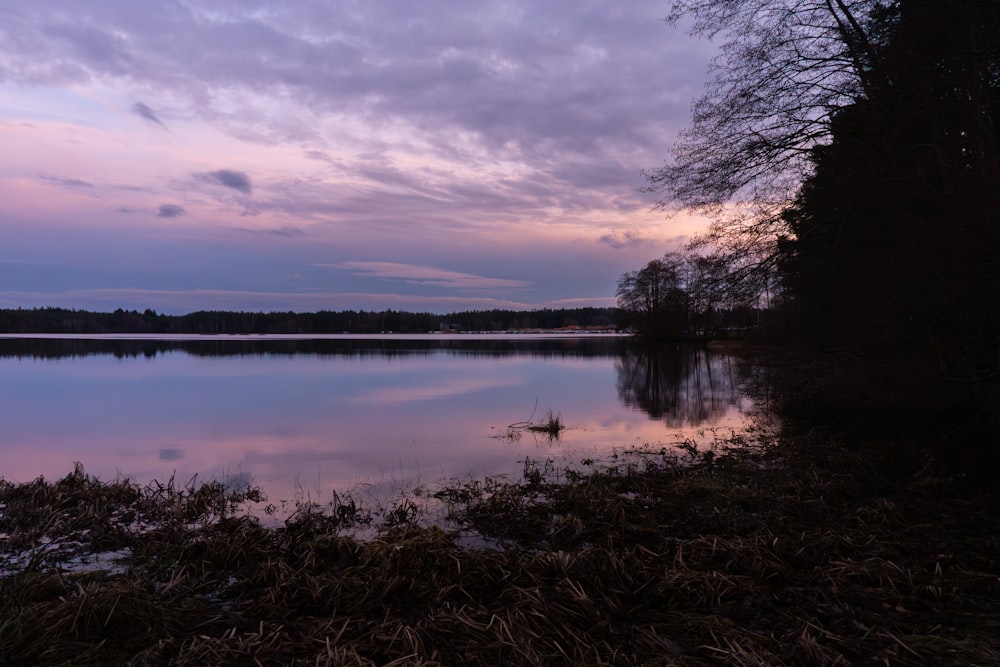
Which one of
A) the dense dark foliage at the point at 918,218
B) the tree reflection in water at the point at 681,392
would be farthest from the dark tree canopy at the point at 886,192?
the tree reflection in water at the point at 681,392

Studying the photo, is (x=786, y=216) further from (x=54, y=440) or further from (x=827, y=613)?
(x=54, y=440)

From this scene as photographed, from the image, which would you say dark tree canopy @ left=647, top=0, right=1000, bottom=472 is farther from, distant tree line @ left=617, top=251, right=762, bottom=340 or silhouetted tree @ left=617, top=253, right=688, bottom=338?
silhouetted tree @ left=617, top=253, right=688, bottom=338

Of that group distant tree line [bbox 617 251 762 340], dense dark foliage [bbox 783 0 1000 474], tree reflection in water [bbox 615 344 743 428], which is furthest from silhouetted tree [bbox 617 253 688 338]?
dense dark foliage [bbox 783 0 1000 474]

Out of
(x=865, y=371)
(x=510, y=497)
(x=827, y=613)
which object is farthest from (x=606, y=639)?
(x=865, y=371)

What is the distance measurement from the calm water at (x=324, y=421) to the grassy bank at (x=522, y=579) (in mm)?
3351

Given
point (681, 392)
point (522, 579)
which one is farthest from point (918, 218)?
point (681, 392)

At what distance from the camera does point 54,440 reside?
18391mm

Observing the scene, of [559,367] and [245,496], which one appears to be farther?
[559,367]

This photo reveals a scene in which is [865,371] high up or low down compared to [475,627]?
up

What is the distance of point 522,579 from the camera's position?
640cm

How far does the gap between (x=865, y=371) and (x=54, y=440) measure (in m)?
27.7

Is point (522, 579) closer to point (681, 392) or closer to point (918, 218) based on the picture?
point (918, 218)

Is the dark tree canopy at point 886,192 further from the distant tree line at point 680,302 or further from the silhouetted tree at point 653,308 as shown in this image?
the silhouetted tree at point 653,308

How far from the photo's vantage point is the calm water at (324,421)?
14.3 meters
